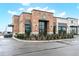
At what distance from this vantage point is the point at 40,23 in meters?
6.40

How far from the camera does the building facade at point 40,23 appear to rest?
6152mm

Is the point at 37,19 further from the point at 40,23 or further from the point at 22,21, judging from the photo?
the point at 22,21

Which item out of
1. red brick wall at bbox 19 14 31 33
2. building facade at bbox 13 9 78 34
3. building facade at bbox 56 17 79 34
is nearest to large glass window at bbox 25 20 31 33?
building facade at bbox 13 9 78 34

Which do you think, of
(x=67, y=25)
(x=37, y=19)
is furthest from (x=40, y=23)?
(x=67, y=25)

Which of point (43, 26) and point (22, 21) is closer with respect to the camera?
point (22, 21)

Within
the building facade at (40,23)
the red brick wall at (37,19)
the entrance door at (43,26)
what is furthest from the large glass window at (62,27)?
the entrance door at (43,26)

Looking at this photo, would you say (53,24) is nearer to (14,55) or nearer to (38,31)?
(38,31)

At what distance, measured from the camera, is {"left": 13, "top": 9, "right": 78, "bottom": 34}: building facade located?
20.2ft

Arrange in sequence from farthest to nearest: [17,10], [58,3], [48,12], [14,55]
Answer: [48,12]
[17,10]
[58,3]
[14,55]

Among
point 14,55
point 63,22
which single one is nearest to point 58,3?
point 63,22

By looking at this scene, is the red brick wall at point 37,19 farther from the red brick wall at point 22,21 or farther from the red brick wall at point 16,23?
the red brick wall at point 16,23

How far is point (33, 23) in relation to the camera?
259 inches

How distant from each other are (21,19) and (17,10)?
419 millimetres

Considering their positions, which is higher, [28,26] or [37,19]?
[37,19]
